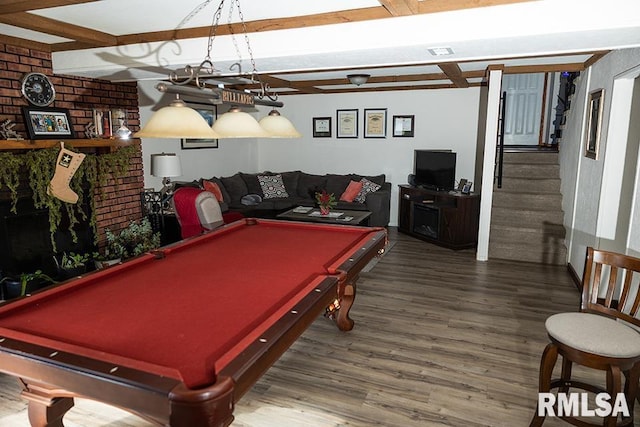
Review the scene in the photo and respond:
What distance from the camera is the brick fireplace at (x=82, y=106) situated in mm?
3992

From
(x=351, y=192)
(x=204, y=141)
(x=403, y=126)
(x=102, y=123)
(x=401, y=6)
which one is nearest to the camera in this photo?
(x=401, y=6)

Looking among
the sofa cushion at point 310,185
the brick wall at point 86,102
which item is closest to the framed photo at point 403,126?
the sofa cushion at point 310,185

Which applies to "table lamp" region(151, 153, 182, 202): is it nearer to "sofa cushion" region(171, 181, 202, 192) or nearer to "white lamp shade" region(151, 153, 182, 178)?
"white lamp shade" region(151, 153, 182, 178)

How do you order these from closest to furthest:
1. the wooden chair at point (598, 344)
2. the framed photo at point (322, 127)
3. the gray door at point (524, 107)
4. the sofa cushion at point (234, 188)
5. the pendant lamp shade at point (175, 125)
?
the wooden chair at point (598, 344) < the pendant lamp shade at point (175, 125) < the sofa cushion at point (234, 188) < the framed photo at point (322, 127) < the gray door at point (524, 107)

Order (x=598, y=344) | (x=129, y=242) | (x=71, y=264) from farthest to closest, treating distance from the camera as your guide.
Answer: (x=129, y=242), (x=71, y=264), (x=598, y=344)

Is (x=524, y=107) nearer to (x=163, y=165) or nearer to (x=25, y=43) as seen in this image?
(x=163, y=165)

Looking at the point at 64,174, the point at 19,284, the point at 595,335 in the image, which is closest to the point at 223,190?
the point at 64,174

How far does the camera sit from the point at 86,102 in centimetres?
475

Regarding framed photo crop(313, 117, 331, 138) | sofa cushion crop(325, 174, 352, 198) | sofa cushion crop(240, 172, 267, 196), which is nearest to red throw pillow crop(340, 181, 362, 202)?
sofa cushion crop(325, 174, 352, 198)

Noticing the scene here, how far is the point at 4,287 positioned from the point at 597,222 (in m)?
5.44

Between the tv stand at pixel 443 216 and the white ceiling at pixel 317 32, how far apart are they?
274 centimetres

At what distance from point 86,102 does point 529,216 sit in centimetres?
557

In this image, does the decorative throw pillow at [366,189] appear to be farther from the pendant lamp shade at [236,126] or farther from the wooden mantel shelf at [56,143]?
the pendant lamp shade at [236,126]

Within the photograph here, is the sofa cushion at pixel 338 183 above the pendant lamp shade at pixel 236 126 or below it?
below
